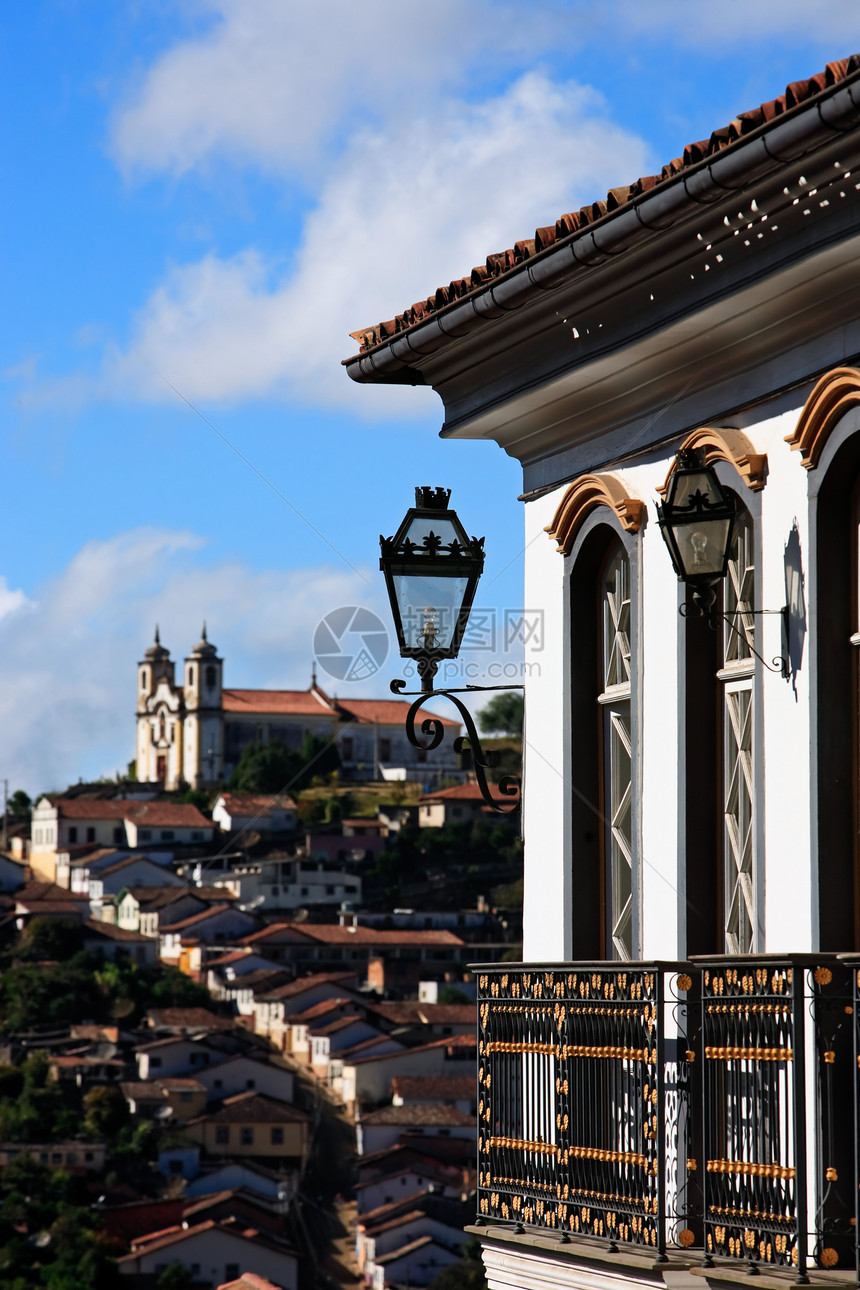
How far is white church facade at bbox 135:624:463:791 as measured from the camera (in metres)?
168

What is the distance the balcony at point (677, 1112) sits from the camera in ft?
16.9

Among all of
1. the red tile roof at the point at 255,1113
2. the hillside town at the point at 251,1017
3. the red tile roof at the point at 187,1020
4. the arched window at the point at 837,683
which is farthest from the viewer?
the red tile roof at the point at 187,1020

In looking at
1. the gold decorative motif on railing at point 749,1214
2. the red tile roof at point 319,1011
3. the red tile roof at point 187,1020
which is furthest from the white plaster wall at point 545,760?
the red tile roof at point 187,1020

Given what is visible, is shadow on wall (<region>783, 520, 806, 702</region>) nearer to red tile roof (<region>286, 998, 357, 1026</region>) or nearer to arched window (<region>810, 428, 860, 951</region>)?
arched window (<region>810, 428, 860, 951</region>)

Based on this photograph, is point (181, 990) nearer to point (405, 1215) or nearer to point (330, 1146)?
point (330, 1146)

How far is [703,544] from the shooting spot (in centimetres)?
611

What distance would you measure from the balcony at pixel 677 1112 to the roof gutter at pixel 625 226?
6.74 ft

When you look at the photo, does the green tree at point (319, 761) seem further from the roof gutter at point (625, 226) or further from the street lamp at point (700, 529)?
the street lamp at point (700, 529)

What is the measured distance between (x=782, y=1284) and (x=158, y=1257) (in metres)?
64.8

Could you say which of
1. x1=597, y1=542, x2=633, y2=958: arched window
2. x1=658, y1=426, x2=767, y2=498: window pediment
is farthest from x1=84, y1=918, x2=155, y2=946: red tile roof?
x1=658, y1=426, x2=767, y2=498: window pediment

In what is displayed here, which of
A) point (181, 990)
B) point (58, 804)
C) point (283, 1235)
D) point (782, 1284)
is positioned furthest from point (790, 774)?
point (58, 804)

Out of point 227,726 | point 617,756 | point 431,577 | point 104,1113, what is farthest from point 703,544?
point 227,726

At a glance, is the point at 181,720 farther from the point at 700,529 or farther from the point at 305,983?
the point at 700,529

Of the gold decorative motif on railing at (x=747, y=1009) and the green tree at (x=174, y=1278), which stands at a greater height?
the gold decorative motif on railing at (x=747, y=1009)
